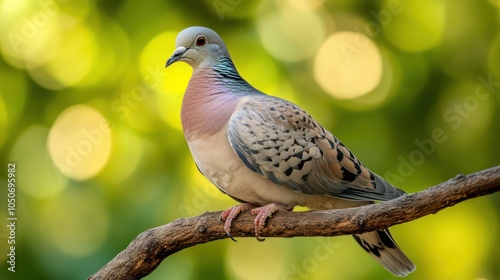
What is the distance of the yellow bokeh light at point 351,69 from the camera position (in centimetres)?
508

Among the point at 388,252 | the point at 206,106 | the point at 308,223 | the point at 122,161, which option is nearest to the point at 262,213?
the point at 308,223

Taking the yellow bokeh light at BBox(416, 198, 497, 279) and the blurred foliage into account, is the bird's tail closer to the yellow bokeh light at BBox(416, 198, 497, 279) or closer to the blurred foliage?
the blurred foliage

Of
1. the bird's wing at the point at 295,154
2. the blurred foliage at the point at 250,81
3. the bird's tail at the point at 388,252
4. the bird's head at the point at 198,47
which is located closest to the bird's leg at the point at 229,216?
the bird's wing at the point at 295,154

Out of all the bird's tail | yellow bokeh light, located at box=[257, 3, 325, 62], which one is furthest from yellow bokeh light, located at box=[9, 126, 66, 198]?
the bird's tail

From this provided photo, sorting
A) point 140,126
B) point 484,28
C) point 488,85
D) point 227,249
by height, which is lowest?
point 227,249

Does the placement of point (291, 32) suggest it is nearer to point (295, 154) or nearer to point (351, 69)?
point (351, 69)

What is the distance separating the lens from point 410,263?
12.4ft

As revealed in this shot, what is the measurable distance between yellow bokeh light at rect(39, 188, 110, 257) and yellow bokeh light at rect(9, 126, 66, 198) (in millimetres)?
86

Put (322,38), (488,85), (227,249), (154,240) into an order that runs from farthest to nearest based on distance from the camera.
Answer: (322,38), (488,85), (227,249), (154,240)

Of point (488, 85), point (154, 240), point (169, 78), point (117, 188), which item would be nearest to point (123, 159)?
point (117, 188)

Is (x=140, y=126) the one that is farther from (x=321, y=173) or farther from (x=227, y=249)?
(x=321, y=173)

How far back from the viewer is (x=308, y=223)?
3217 mm

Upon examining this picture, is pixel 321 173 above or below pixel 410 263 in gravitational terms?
above

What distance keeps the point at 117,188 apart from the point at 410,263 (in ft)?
6.53
